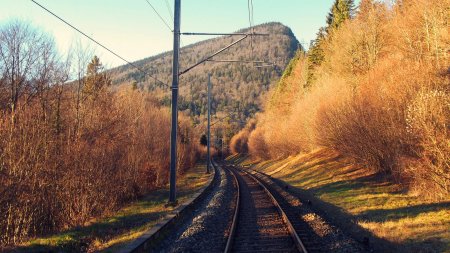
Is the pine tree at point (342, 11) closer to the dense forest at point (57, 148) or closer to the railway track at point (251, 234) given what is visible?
the dense forest at point (57, 148)

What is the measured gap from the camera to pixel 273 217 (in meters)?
14.3

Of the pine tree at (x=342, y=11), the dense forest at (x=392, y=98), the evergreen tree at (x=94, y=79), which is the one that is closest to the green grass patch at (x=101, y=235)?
the evergreen tree at (x=94, y=79)

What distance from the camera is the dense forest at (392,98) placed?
13836 mm

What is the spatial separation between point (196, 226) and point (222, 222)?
5.06ft

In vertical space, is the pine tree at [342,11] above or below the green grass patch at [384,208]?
above

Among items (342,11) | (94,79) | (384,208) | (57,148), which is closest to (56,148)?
(57,148)

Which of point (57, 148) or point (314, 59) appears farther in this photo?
point (314, 59)

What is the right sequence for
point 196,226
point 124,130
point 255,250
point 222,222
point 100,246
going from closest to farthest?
point 255,250, point 100,246, point 196,226, point 222,222, point 124,130

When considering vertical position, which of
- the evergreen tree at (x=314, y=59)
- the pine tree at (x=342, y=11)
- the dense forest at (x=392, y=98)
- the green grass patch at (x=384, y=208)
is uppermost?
the pine tree at (x=342, y=11)

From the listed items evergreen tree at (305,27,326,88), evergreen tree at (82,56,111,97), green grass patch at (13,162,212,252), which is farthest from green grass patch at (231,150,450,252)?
evergreen tree at (305,27,326,88)

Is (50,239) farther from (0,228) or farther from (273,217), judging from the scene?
(273,217)

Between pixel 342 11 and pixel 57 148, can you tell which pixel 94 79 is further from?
pixel 342 11

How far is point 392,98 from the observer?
17766mm

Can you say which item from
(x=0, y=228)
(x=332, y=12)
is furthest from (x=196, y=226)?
(x=332, y=12)
